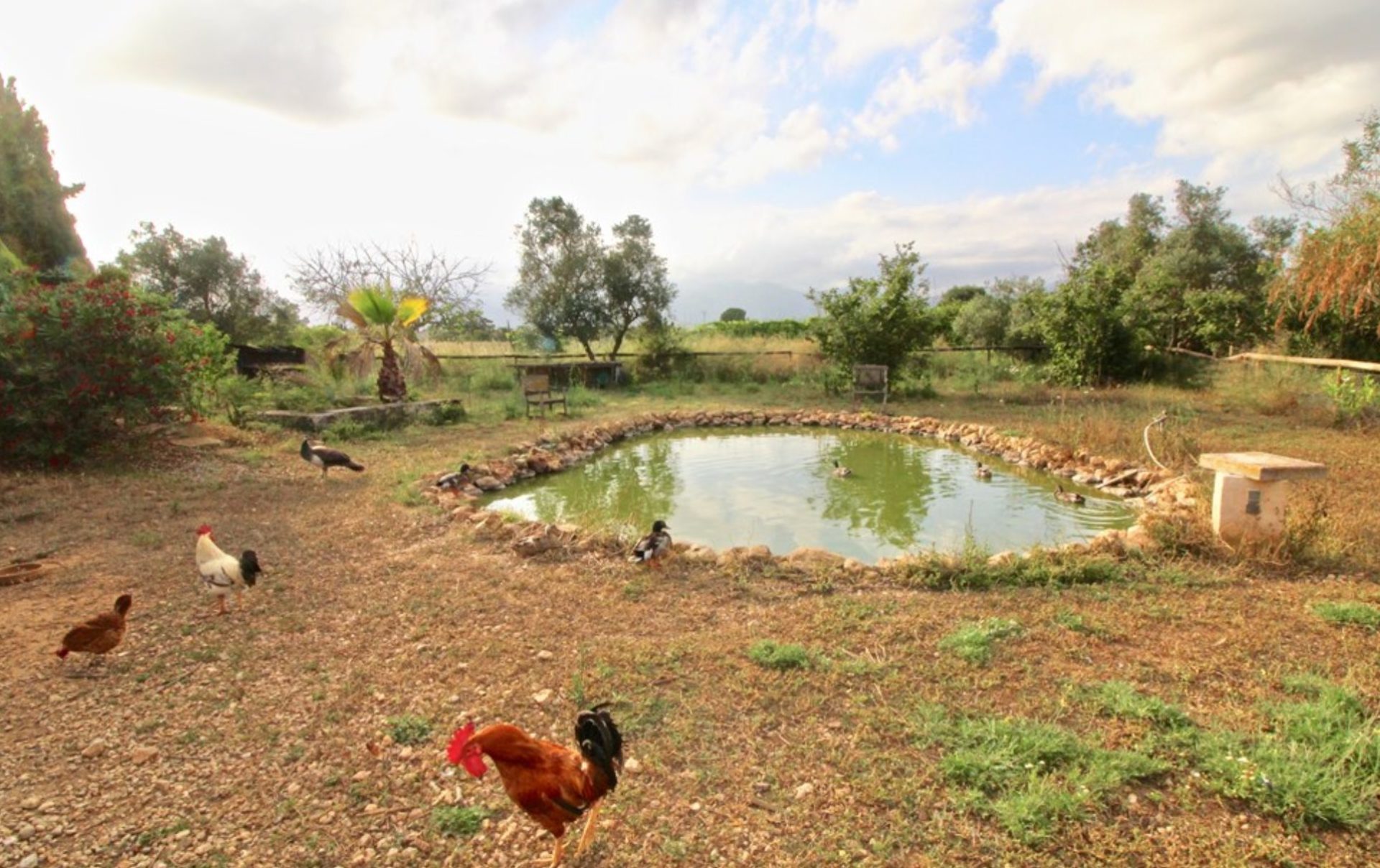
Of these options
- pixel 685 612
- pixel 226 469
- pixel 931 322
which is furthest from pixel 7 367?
pixel 931 322

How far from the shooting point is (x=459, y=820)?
7.18 feet

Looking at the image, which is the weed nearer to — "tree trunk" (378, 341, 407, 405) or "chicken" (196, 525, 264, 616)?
"chicken" (196, 525, 264, 616)

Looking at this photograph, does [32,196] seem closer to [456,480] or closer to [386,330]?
[386,330]

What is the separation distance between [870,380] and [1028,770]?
12010mm

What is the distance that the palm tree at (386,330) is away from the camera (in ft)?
36.2

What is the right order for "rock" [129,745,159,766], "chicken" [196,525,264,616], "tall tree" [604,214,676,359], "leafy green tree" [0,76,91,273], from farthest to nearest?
"tall tree" [604,214,676,359], "leafy green tree" [0,76,91,273], "chicken" [196,525,264,616], "rock" [129,745,159,766]

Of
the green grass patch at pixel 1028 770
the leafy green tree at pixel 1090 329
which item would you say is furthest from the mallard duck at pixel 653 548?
the leafy green tree at pixel 1090 329

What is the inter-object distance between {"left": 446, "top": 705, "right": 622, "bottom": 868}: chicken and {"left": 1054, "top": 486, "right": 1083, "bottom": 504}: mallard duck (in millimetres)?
6646

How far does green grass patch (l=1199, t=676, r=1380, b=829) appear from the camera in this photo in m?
2.08

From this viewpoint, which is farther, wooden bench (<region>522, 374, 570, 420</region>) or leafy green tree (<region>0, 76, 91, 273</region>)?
leafy green tree (<region>0, 76, 91, 273</region>)

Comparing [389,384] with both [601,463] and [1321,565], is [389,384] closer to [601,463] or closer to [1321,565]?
[601,463]

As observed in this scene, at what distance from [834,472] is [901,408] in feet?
18.3

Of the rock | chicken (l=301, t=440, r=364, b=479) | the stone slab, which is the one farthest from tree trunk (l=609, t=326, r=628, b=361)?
the rock

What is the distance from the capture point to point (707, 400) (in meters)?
14.9
